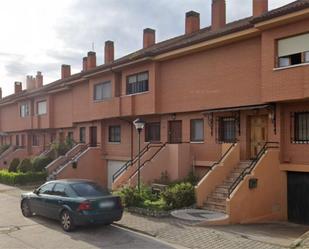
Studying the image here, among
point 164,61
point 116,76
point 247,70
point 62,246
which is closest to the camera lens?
point 62,246

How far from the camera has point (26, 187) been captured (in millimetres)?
26234

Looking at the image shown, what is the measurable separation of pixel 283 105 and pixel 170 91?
6992mm

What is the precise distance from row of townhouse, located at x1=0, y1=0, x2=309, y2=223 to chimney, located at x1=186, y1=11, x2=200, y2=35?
65mm

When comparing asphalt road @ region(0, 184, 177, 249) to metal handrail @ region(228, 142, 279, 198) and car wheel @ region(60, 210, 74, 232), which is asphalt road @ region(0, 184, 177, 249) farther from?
metal handrail @ region(228, 142, 279, 198)

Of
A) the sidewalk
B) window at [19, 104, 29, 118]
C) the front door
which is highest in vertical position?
window at [19, 104, 29, 118]

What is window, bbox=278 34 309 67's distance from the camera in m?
15.3

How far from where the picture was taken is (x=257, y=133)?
18.3m

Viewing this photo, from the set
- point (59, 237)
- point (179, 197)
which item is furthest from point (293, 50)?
point (59, 237)

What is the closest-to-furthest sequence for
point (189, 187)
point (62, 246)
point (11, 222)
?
1. point (62, 246)
2. point (11, 222)
3. point (189, 187)

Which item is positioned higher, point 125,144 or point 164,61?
point 164,61

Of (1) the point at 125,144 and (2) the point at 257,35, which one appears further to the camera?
(1) the point at 125,144

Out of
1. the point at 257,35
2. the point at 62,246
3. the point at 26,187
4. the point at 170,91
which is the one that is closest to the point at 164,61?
the point at 170,91

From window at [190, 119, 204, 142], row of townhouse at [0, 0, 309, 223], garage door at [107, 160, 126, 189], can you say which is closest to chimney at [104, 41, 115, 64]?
row of townhouse at [0, 0, 309, 223]

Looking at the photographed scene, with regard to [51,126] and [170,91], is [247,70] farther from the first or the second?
[51,126]
